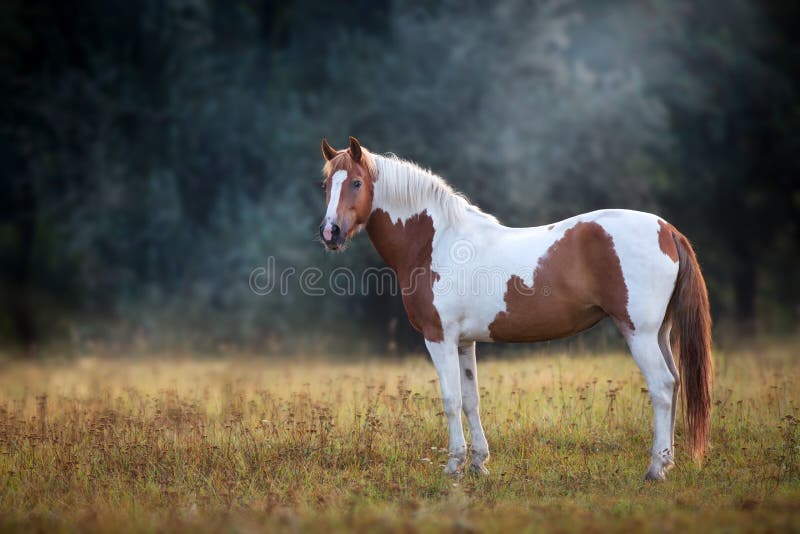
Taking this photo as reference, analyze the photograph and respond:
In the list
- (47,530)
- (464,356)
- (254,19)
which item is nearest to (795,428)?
(464,356)

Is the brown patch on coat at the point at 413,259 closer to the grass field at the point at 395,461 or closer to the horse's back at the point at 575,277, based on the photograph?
the horse's back at the point at 575,277

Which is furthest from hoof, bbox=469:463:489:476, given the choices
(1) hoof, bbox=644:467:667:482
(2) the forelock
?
(2) the forelock

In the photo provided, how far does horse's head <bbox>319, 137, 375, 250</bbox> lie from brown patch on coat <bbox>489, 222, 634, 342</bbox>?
156 centimetres

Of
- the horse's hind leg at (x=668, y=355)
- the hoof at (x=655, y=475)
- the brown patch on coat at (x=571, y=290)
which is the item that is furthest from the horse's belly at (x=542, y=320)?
the hoof at (x=655, y=475)

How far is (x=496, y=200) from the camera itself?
664 inches

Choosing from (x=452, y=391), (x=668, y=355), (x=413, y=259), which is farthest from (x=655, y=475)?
(x=413, y=259)

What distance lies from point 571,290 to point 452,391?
54.5 inches

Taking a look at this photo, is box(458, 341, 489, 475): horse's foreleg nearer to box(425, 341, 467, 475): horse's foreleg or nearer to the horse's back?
box(425, 341, 467, 475): horse's foreleg

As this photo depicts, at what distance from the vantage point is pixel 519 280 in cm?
648

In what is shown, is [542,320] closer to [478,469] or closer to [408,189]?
[478,469]

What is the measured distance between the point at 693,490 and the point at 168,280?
18.7m

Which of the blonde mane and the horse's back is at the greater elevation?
the blonde mane

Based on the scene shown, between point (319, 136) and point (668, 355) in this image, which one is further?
point (319, 136)

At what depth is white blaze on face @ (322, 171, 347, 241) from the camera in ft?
21.7
